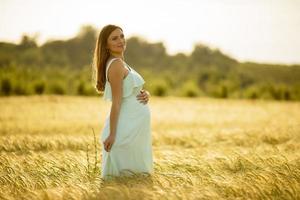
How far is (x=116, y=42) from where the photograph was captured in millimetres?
5293

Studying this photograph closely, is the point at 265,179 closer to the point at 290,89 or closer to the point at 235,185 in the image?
the point at 235,185

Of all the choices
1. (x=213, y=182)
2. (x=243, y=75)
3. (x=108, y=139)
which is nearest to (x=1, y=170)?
(x=108, y=139)

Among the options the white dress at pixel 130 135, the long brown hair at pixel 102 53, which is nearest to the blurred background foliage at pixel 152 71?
the long brown hair at pixel 102 53

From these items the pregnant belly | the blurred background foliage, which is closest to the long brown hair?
the pregnant belly

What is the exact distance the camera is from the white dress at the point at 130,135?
17.2 feet

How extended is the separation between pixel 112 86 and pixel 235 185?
5.52 feet

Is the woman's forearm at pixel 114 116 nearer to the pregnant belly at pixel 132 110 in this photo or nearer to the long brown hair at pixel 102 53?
the pregnant belly at pixel 132 110

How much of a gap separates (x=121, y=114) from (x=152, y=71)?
76716 mm

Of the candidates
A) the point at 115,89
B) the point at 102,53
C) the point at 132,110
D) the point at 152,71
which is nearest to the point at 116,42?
the point at 102,53

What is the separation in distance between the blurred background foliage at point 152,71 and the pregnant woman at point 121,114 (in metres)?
36.5

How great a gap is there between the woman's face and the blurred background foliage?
36.6 meters

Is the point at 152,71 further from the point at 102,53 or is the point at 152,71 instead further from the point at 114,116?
the point at 114,116

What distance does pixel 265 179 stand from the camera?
Answer: 15.7 feet

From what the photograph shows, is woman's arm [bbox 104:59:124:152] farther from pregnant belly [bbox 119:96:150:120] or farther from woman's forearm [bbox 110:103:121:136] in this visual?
pregnant belly [bbox 119:96:150:120]
